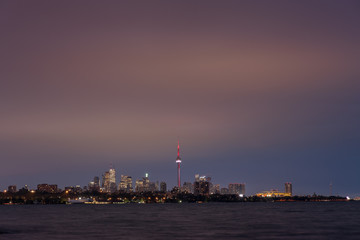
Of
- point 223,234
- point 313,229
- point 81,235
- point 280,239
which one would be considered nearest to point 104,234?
point 81,235

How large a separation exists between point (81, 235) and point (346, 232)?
50633mm

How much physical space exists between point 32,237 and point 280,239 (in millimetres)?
41378

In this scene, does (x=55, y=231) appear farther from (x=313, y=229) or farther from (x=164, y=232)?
(x=313, y=229)

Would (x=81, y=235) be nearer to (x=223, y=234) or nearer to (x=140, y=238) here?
(x=140, y=238)

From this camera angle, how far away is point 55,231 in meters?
98.3

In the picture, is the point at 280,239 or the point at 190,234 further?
the point at 190,234

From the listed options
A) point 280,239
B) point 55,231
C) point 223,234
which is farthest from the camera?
point 55,231

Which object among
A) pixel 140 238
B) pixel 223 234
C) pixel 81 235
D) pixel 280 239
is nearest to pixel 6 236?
pixel 81 235

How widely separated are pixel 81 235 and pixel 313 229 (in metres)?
47.3

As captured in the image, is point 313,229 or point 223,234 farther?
point 313,229

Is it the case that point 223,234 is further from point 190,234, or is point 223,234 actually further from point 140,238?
point 140,238

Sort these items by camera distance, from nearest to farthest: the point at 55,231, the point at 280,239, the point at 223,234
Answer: the point at 280,239 → the point at 223,234 → the point at 55,231

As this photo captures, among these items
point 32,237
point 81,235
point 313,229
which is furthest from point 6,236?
point 313,229

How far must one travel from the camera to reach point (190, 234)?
9012cm
